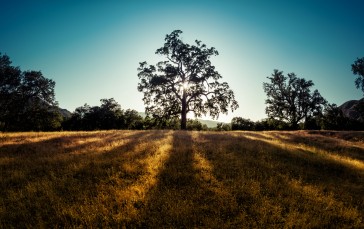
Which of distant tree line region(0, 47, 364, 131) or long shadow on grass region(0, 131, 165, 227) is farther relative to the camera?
distant tree line region(0, 47, 364, 131)

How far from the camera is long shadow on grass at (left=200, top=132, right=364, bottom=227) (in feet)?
21.4

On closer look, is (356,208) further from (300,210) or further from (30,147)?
(30,147)

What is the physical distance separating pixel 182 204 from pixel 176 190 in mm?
1000

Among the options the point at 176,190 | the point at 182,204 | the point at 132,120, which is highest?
the point at 132,120

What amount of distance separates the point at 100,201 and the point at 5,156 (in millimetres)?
8279

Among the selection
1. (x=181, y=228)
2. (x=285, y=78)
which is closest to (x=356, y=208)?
(x=181, y=228)

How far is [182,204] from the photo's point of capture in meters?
6.66

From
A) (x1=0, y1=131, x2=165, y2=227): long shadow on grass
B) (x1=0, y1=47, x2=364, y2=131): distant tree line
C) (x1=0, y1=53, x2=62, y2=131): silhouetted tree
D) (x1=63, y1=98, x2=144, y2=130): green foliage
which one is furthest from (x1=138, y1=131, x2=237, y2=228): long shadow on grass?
(x1=63, y1=98, x2=144, y2=130): green foliage

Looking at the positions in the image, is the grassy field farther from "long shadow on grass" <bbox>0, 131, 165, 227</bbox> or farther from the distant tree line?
the distant tree line

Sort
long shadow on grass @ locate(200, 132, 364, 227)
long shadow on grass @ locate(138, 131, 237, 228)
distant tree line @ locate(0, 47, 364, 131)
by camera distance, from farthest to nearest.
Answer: distant tree line @ locate(0, 47, 364, 131)
long shadow on grass @ locate(200, 132, 364, 227)
long shadow on grass @ locate(138, 131, 237, 228)

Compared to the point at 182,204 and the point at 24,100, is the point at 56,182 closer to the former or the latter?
the point at 182,204

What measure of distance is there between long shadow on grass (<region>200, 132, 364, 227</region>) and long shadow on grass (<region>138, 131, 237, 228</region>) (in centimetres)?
77

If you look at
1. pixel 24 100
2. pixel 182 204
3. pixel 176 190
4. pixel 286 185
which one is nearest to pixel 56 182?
pixel 176 190

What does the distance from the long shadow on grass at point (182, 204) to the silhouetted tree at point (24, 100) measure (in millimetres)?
40216
